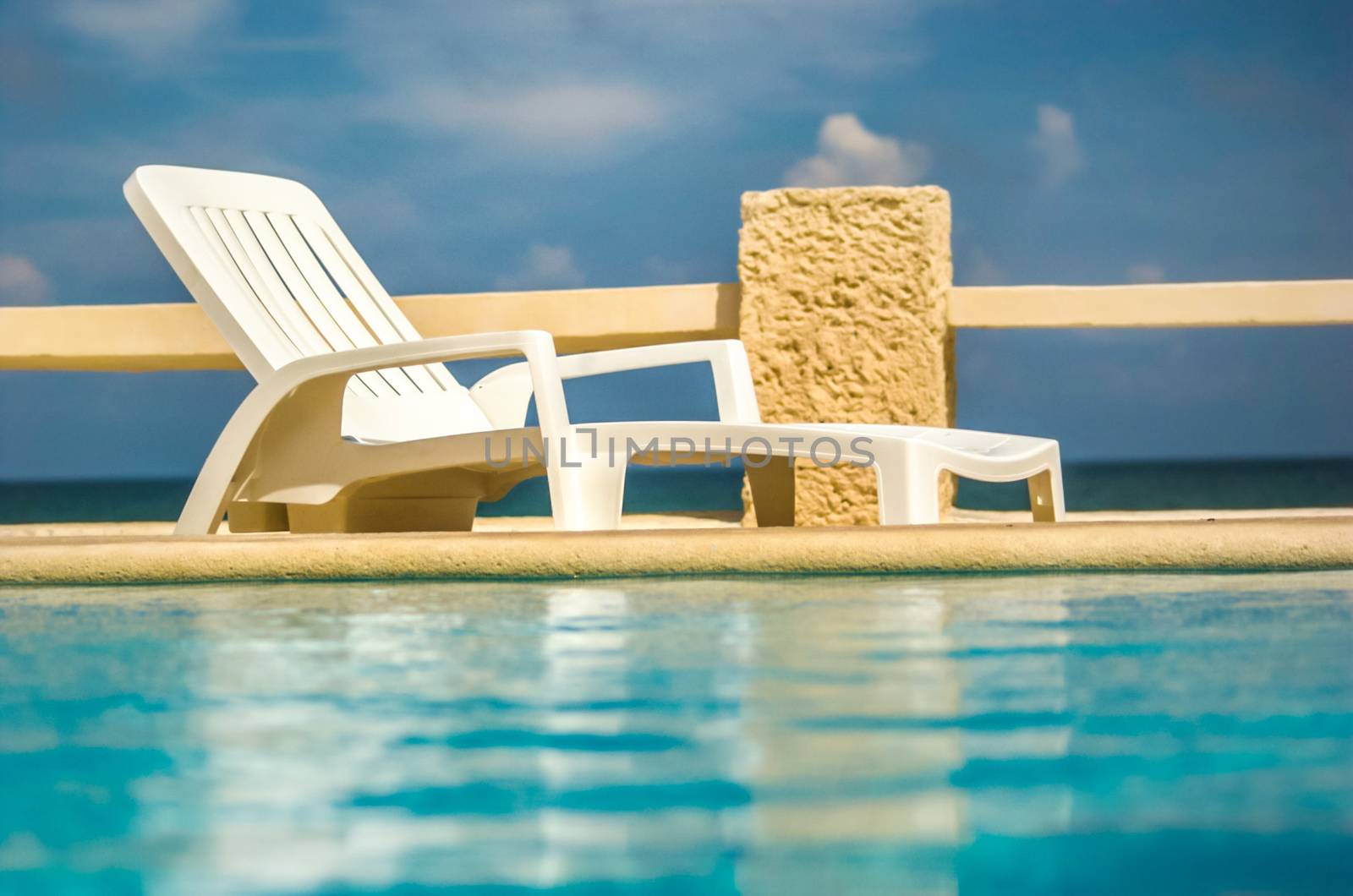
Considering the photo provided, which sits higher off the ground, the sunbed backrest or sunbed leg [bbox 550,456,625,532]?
the sunbed backrest

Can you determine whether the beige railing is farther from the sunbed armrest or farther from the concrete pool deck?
the concrete pool deck

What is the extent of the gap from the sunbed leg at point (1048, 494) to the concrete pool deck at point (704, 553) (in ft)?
4.23

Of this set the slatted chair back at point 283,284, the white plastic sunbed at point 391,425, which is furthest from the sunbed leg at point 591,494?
the slatted chair back at point 283,284

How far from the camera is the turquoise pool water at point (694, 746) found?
1.18 metres

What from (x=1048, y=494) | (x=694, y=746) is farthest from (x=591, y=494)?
(x=694, y=746)

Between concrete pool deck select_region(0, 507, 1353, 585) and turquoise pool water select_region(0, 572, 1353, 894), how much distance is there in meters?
0.14

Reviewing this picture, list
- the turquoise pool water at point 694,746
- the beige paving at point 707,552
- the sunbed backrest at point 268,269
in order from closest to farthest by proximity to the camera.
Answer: the turquoise pool water at point 694,746 → the beige paving at point 707,552 → the sunbed backrest at point 268,269

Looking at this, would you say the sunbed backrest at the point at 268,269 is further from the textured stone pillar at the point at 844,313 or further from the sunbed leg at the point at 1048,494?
the sunbed leg at the point at 1048,494

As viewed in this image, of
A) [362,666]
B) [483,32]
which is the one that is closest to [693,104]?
[483,32]

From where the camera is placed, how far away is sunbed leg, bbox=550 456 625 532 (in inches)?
147

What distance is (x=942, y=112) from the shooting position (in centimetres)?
2853

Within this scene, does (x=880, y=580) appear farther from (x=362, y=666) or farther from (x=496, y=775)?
(x=496, y=775)

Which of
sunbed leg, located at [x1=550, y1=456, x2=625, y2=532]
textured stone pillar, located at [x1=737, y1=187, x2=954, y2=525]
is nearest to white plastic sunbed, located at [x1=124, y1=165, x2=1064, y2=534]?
sunbed leg, located at [x1=550, y1=456, x2=625, y2=532]

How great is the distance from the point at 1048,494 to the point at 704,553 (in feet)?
5.93
